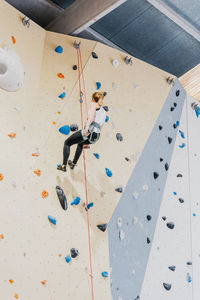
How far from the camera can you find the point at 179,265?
143 inches

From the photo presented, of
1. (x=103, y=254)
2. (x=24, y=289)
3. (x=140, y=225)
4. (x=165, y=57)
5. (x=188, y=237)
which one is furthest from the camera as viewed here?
(x=165, y=57)

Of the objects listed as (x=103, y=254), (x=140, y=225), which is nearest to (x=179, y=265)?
(x=140, y=225)

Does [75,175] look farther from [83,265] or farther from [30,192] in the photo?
[83,265]

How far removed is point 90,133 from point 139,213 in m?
0.87

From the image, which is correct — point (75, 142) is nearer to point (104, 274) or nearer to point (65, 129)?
point (65, 129)

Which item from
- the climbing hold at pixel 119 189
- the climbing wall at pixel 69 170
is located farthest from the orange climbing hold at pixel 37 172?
the climbing hold at pixel 119 189

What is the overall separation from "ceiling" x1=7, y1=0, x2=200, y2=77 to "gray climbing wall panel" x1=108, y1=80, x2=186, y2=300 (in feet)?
2.62

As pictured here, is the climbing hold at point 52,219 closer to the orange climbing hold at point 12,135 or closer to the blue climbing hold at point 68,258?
the blue climbing hold at point 68,258

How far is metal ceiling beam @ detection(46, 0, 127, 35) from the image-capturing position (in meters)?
3.50

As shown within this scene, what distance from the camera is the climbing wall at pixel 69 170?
279 centimetres

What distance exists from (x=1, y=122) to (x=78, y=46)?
0.95m

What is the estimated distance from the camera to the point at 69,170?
3119mm

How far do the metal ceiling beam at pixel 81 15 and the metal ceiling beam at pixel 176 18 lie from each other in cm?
50

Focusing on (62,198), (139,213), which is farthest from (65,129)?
(139,213)
